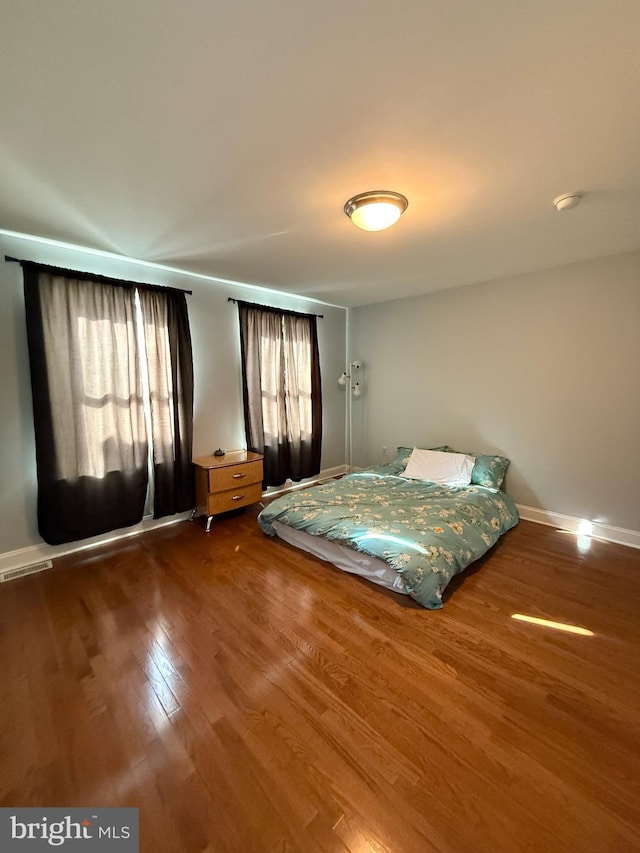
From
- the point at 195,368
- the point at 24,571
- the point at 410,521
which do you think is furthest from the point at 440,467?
the point at 24,571

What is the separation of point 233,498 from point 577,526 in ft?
10.7

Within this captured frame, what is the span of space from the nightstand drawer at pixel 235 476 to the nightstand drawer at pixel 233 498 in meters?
0.04

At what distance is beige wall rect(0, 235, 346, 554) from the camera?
7.90 feet

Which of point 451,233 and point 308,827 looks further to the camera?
point 451,233

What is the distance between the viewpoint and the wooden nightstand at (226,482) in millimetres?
3111

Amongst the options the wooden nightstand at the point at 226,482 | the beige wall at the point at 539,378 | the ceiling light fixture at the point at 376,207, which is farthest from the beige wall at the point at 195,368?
the ceiling light fixture at the point at 376,207

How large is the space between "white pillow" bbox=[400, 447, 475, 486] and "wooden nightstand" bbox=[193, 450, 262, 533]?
63.8 inches

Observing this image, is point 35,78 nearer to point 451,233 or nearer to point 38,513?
point 451,233

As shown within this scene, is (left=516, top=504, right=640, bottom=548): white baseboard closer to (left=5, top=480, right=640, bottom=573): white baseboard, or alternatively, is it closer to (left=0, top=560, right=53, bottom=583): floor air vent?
(left=5, top=480, right=640, bottom=573): white baseboard

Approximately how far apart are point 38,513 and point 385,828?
9.27 ft

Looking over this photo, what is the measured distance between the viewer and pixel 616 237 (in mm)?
2426

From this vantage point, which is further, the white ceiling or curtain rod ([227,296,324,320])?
curtain rod ([227,296,324,320])

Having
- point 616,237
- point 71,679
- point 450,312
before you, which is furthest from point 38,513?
point 616,237

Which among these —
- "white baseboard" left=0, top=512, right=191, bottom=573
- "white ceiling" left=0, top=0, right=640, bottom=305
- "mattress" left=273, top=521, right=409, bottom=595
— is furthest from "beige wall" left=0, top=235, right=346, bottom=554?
"mattress" left=273, top=521, right=409, bottom=595
